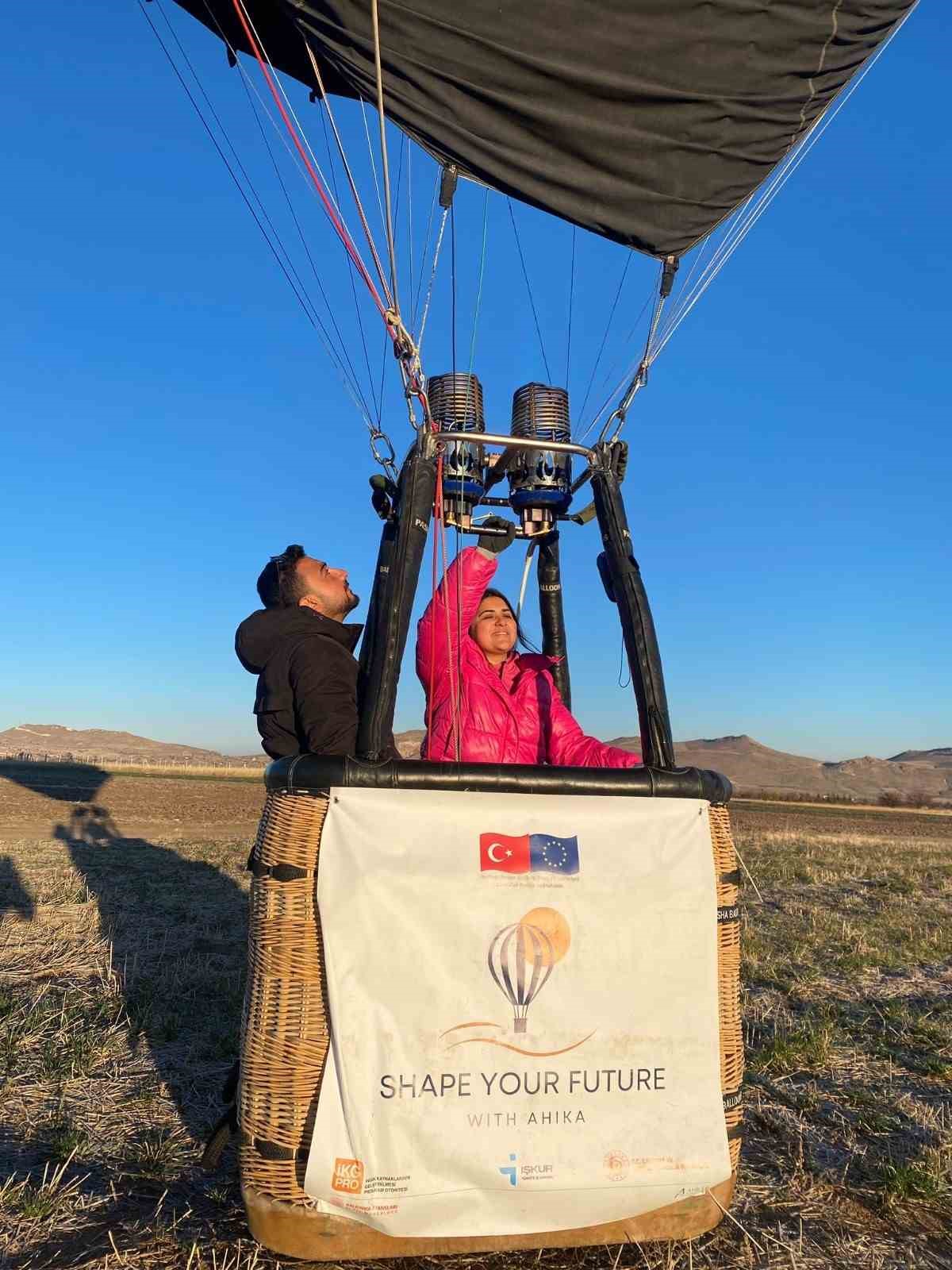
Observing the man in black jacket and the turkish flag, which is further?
the man in black jacket

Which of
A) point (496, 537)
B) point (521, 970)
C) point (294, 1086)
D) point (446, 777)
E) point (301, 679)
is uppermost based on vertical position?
point (496, 537)

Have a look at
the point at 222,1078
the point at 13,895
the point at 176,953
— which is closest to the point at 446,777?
the point at 222,1078

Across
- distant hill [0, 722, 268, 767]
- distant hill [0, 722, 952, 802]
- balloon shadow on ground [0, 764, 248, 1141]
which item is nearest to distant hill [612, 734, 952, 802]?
distant hill [0, 722, 952, 802]

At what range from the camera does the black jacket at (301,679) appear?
8.70 feet

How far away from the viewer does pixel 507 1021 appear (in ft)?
7.07

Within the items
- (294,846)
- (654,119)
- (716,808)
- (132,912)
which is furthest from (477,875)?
(132,912)

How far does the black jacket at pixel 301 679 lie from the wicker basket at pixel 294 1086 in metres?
0.42

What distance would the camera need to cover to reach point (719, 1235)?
96.4 inches

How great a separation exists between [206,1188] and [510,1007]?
130cm

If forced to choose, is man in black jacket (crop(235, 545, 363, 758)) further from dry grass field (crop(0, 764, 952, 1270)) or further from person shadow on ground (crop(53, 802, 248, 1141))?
person shadow on ground (crop(53, 802, 248, 1141))

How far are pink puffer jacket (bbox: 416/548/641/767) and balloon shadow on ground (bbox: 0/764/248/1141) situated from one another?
1.74 metres

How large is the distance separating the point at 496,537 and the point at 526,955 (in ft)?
5.78

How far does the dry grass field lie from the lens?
7.79 feet

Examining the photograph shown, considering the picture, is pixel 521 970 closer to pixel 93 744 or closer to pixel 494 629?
pixel 494 629
